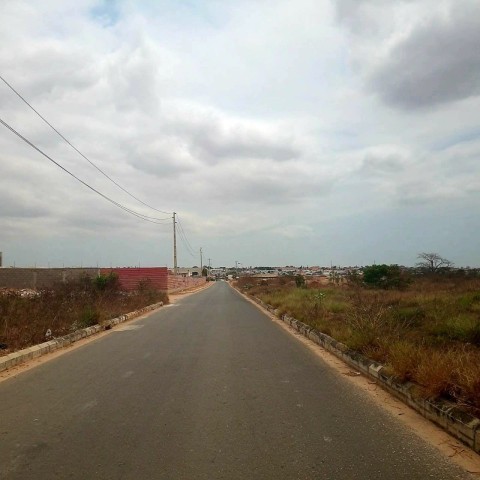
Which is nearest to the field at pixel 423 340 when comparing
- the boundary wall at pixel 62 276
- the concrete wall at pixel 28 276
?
the boundary wall at pixel 62 276

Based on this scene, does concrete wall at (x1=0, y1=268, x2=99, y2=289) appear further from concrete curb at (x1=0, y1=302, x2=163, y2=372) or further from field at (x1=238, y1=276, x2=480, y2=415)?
field at (x1=238, y1=276, x2=480, y2=415)

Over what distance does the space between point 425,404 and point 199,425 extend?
9.28ft

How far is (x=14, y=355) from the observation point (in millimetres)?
10789

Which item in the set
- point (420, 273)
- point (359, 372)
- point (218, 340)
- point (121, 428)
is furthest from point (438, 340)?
point (420, 273)

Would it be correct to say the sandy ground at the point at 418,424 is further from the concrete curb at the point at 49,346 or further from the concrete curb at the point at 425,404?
the concrete curb at the point at 49,346

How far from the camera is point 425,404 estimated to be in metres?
6.30

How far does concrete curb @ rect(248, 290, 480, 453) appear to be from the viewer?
17.2ft

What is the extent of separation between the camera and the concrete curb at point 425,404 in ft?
17.2

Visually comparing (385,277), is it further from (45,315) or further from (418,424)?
(418,424)

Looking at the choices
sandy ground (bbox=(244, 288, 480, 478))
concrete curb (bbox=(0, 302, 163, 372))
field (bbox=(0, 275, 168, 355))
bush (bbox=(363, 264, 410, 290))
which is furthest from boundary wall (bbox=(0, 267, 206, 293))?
sandy ground (bbox=(244, 288, 480, 478))

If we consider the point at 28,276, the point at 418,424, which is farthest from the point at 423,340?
the point at 28,276

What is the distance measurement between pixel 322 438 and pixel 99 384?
14.1ft

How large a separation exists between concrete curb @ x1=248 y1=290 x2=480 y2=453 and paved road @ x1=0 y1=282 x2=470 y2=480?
18.9 inches

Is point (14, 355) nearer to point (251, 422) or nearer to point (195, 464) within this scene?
point (251, 422)
